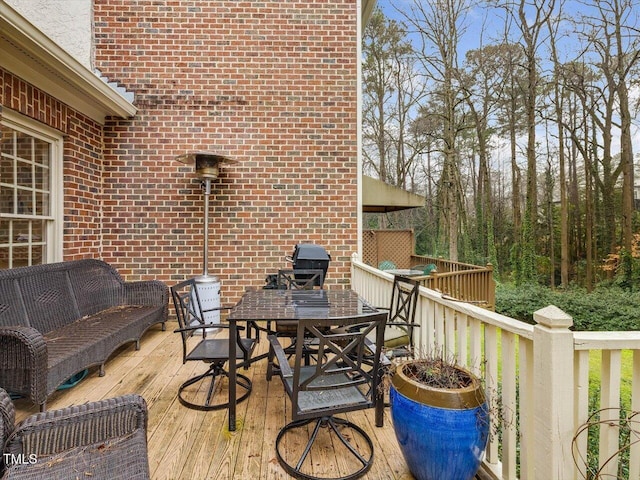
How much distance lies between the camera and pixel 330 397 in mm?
1940

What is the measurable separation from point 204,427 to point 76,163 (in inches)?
147

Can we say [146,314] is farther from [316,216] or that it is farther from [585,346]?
[585,346]

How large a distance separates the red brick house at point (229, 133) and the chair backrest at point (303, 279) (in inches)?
36.1

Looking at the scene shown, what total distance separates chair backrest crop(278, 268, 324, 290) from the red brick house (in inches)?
36.1

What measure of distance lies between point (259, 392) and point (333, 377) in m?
0.90

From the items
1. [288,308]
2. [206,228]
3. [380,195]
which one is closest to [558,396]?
[288,308]

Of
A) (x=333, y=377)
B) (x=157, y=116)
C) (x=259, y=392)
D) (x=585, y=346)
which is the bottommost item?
(x=259, y=392)

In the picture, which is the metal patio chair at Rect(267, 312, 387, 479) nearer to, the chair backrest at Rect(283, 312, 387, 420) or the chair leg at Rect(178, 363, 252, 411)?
the chair backrest at Rect(283, 312, 387, 420)

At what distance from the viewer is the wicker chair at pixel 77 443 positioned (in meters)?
1.26

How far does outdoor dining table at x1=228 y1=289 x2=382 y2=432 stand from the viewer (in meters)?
2.31

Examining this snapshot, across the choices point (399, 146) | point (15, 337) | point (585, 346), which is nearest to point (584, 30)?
point (399, 146)

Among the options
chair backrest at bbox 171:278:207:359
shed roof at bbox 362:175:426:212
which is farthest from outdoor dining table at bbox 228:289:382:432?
shed roof at bbox 362:175:426:212

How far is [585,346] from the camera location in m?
1.35

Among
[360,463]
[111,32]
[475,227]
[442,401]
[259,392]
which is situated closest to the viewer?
[442,401]
